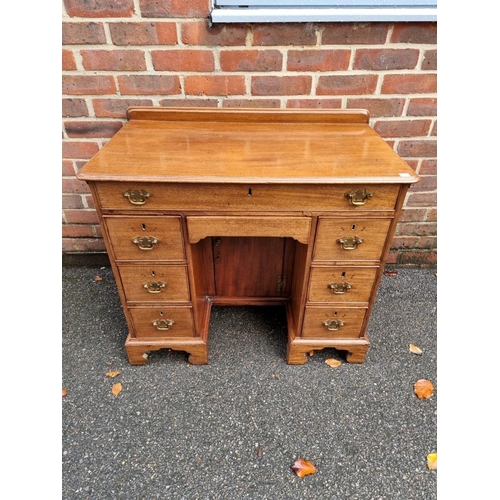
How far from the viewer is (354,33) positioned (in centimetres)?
151

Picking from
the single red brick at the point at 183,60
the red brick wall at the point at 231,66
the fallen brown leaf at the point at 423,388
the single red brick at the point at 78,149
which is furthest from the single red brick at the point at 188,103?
the fallen brown leaf at the point at 423,388

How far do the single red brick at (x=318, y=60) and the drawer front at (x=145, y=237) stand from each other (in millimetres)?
939

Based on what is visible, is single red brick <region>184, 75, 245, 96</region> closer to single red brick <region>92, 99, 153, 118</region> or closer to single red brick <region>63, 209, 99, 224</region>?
single red brick <region>92, 99, 153, 118</region>

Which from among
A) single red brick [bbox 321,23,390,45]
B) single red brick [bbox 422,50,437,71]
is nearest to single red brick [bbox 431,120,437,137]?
single red brick [bbox 422,50,437,71]

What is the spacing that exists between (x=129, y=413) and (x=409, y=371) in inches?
51.8

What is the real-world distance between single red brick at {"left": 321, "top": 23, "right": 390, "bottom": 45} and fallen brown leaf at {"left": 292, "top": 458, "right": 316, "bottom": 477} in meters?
1.76

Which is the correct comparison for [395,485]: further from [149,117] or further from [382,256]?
[149,117]

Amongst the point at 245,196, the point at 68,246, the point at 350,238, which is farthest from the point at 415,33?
the point at 68,246

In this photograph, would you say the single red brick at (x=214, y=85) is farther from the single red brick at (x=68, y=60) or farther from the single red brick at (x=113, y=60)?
the single red brick at (x=68, y=60)

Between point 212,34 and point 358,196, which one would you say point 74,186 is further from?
point 358,196

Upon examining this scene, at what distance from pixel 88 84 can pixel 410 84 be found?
5.10 feet

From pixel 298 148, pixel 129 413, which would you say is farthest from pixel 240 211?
pixel 129 413

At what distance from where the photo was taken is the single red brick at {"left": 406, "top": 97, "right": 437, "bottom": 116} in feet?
5.57

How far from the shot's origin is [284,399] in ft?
5.01
